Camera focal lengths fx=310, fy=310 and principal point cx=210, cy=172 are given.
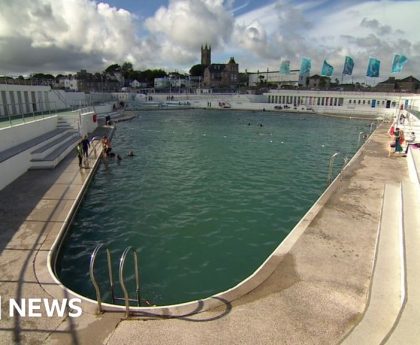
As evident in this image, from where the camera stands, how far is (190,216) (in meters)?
12.2

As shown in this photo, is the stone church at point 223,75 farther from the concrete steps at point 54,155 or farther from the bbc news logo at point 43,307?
the bbc news logo at point 43,307

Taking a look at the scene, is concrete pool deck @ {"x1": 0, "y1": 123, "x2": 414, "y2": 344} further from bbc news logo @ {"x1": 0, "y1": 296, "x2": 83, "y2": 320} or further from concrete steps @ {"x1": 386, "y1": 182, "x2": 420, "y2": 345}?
concrete steps @ {"x1": 386, "y1": 182, "x2": 420, "y2": 345}

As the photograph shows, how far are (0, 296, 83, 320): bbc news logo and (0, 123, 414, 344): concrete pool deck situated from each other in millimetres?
118

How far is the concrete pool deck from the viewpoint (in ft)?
17.2

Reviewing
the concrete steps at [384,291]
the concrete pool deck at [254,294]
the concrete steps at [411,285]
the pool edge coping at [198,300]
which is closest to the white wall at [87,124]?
the concrete pool deck at [254,294]

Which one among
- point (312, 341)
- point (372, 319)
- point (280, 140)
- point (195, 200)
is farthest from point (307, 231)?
point (280, 140)

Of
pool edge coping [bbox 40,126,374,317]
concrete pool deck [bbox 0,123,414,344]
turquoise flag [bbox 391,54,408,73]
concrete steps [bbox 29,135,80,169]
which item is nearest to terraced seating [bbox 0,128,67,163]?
concrete steps [bbox 29,135,80,169]

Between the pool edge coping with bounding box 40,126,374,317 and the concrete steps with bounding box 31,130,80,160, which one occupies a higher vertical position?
the concrete steps with bounding box 31,130,80,160

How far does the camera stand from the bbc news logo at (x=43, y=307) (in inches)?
231

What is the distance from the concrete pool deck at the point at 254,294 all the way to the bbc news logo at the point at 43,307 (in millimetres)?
118

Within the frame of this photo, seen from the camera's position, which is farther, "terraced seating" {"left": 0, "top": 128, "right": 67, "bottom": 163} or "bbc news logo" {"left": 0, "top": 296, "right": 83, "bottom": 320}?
"terraced seating" {"left": 0, "top": 128, "right": 67, "bottom": 163}

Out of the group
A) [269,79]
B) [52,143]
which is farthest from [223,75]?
[52,143]

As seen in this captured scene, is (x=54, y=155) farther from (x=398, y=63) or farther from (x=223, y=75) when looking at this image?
(x=223, y=75)

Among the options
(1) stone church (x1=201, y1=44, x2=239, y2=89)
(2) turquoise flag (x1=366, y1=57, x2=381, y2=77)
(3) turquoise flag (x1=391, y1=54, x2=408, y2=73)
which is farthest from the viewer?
(1) stone church (x1=201, y1=44, x2=239, y2=89)
